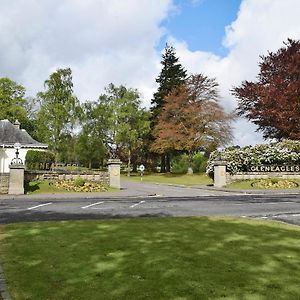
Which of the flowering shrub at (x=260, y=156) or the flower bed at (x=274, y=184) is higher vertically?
the flowering shrub at (x=260, y=156)

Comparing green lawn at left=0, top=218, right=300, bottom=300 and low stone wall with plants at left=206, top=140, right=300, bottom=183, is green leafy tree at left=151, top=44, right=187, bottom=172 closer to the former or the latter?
low stone wall with plants at left=206, top=140, right=300, bottom=183

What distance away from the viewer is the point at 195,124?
50.4m

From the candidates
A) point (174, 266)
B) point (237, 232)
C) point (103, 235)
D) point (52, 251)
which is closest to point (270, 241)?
point (237, 232)

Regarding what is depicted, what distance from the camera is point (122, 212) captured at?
1463 centimetres

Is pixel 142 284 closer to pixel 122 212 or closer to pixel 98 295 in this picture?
pixel 98 295

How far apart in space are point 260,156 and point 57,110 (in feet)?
81.5

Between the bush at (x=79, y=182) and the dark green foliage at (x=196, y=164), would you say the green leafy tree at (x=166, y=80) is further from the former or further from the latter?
the bush at (x=79, y=182)

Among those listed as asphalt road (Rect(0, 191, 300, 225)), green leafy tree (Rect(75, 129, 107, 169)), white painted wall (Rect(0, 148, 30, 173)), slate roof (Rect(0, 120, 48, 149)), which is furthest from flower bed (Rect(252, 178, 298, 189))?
green leafy tree (Rect(75, 129, 107, 169))

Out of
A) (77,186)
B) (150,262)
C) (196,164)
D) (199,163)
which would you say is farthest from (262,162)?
(150,262)

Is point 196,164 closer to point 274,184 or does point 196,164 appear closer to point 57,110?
point 57,110

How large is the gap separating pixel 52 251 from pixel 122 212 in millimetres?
7125

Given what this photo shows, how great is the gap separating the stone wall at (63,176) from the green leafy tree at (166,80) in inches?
1227

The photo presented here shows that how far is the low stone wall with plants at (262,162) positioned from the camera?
32688 mm

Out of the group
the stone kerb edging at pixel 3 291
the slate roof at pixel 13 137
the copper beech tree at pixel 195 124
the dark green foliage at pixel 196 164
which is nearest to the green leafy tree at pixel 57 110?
A: the slate roof at pixel 13 137
